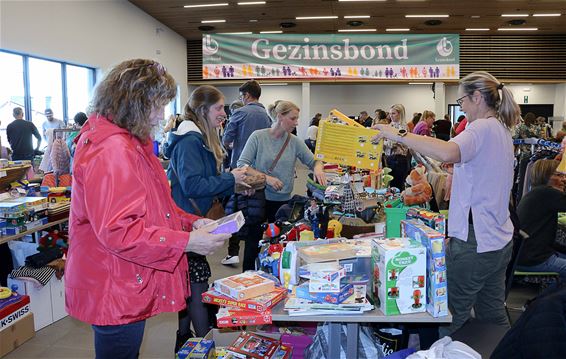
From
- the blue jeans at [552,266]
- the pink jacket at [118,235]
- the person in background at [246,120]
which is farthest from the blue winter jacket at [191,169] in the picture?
the blue jeans at [552,266]

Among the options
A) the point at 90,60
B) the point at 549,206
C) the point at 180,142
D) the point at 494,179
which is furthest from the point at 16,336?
the point at 90,60

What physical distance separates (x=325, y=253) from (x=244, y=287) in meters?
0.36

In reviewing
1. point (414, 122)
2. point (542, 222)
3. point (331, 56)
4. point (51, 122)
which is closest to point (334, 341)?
point (542, 222)

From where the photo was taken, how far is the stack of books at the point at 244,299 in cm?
175

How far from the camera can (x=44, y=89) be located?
849 cm

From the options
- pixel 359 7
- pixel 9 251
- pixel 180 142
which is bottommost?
pixel 9 251

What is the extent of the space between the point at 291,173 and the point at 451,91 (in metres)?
12.9

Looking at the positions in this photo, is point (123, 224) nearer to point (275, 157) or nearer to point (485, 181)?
point (485, 181)

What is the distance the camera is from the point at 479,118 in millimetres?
2254

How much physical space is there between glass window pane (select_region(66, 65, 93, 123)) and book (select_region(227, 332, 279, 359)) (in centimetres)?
815

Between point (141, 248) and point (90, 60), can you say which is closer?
point (141, 248)

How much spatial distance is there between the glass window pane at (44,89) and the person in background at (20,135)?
833mm

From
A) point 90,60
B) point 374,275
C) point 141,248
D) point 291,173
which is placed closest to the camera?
point 141,248

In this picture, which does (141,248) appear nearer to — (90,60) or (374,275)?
(374,275)
